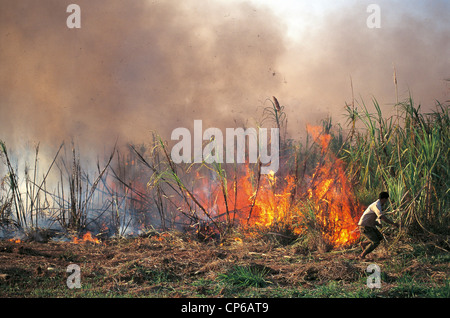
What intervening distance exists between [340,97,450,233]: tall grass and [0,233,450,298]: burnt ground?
0.51 meters

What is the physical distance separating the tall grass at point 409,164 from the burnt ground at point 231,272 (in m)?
0.51

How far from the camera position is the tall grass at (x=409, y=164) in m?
6.54

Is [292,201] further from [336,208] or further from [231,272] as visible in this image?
[231,272]

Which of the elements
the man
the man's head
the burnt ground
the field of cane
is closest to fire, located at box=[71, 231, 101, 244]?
the field of cane

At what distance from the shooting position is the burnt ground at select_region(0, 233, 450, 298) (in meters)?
4.85

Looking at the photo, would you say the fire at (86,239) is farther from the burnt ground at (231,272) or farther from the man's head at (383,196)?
the man's head at (383,196)

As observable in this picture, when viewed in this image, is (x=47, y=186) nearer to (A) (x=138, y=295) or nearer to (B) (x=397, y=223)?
(A) (x=138, y=295)

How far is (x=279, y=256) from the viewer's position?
6.91 meters

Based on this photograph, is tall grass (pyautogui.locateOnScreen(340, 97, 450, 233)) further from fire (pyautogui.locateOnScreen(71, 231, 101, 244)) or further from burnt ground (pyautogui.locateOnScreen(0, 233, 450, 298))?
fire (pyautogui.locateOnScreen(71, 231, 101, 244))

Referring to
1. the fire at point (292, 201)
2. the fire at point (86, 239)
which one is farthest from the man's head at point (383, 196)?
the fire at point (86, 239)

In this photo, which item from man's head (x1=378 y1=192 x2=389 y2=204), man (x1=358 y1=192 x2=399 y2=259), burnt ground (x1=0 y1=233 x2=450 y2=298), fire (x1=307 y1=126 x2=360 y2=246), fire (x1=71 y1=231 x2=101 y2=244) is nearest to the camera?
burnt ground (x1=0 y1=233 x2=450 y2=298)

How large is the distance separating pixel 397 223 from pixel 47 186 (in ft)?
24.7

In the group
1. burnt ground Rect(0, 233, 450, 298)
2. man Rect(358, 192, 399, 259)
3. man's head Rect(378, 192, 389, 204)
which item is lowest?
burnt ground Rect(0, 233, 450, 298)
